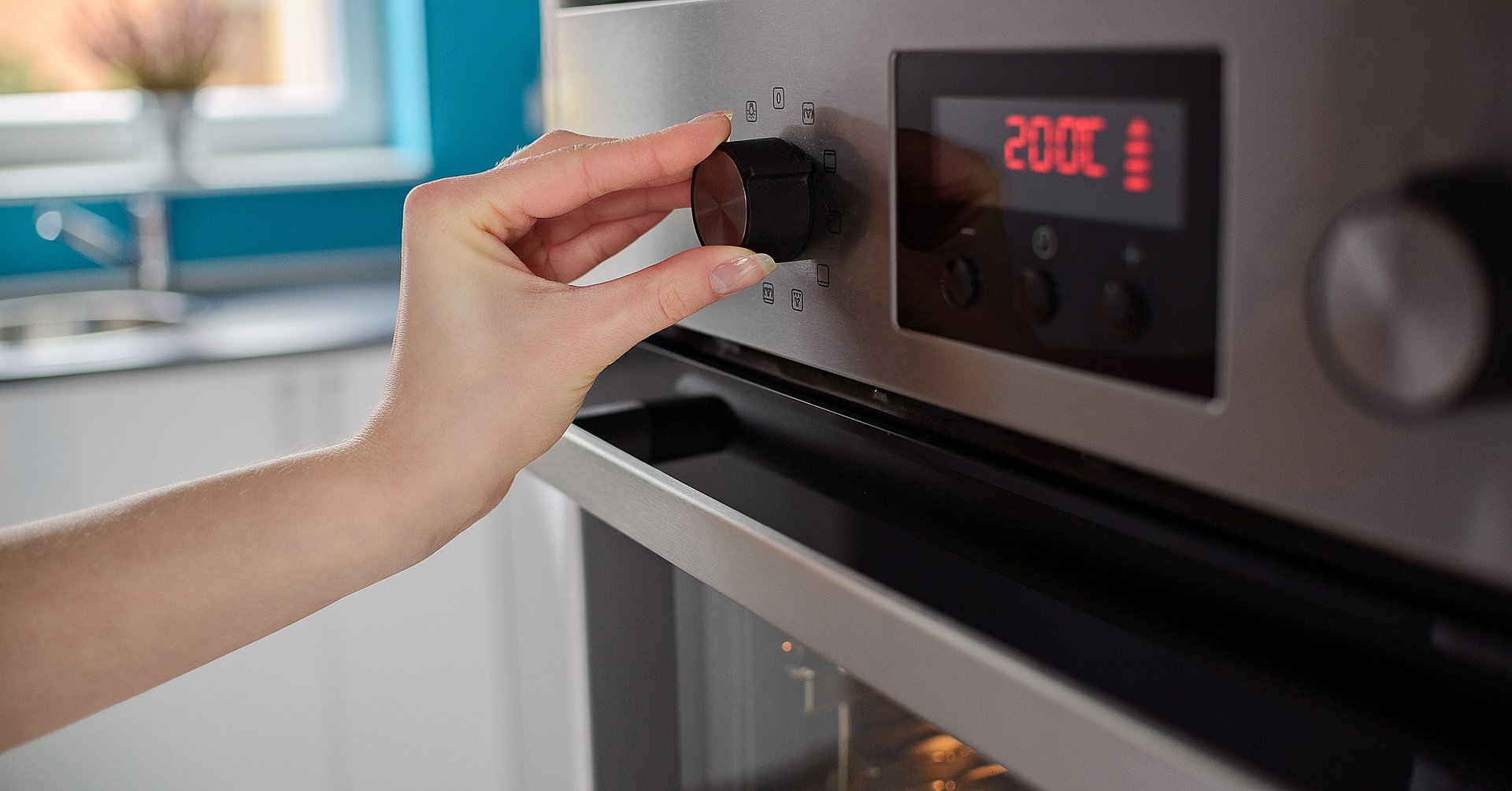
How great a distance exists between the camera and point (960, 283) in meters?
0.38

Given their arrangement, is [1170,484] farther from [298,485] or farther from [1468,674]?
[298,485]

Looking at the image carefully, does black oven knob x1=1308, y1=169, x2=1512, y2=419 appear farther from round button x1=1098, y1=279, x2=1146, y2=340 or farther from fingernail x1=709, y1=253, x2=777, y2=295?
fingernail x1=709, y1=253, x2=777, y2=295

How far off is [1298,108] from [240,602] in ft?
1.45

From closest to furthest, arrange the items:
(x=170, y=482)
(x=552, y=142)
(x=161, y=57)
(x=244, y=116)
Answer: (x=552, y=142), (x=170, y=482), (x=161, y=57), (x=244, y=116)

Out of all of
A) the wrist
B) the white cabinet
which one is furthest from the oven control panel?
the white cabinet

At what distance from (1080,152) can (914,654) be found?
0.15m

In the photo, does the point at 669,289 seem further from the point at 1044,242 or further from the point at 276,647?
the point at 276,647

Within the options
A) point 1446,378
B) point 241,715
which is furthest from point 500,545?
point 1446,378

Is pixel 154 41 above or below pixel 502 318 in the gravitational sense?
above

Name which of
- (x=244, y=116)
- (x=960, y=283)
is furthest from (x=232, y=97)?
(x=960, y=283)

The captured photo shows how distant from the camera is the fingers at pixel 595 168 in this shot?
0.46 meters

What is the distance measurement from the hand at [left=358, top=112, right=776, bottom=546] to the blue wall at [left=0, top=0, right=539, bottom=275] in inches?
72.3

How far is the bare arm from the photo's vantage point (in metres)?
0.47

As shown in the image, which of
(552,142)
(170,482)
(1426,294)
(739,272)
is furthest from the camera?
(170,482)
